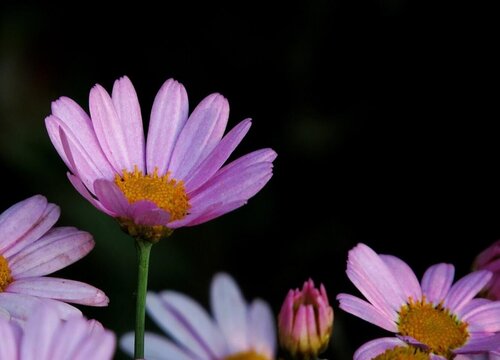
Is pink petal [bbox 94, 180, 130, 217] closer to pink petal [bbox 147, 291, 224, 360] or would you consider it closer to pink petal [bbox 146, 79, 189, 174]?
pink petal [bbox 146, 79, 189, 174]

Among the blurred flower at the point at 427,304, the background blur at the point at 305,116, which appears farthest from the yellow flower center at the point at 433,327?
the background blur at the point at 305,116

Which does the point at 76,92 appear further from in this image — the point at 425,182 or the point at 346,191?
the point at 425,182

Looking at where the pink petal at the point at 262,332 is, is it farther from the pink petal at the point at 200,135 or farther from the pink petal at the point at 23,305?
the pink petal at the point at 23,305

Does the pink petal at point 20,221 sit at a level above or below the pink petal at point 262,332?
below

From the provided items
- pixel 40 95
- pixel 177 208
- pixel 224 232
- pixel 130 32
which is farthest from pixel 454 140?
pixel 177 208

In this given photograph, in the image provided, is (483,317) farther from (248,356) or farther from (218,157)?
(248,356)
